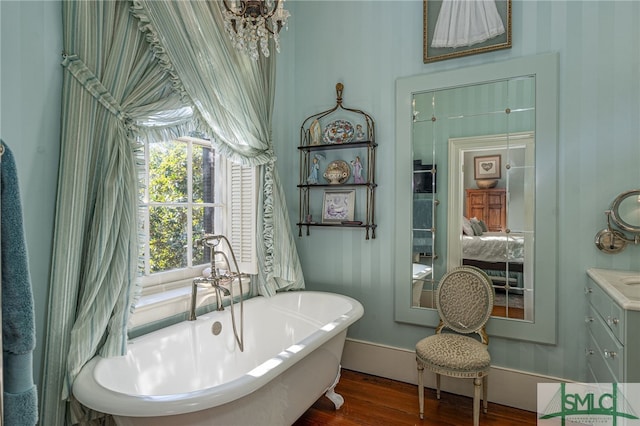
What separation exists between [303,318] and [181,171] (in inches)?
51.8

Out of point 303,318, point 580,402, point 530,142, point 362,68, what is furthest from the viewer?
point 362,68

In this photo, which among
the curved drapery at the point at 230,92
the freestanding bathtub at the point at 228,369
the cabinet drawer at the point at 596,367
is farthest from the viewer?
the curved drapery at the point at 230,92

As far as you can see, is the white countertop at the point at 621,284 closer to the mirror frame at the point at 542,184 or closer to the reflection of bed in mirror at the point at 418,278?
the mirror frame at the point at 542,184

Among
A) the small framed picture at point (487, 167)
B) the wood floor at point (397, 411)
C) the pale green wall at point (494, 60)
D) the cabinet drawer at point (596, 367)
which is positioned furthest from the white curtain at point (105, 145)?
the cabinet drawer at point (596, 367)

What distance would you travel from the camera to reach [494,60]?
241 cm

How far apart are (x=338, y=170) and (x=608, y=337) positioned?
190 centimetres

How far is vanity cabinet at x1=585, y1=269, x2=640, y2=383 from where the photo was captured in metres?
1.43

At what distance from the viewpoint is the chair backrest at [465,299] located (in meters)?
2.33

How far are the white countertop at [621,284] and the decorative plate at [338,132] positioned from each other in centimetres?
178

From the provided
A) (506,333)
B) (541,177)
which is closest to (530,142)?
(541,177)

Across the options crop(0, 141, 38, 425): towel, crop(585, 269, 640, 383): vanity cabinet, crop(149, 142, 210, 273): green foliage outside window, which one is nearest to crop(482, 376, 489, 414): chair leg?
crop(585, 269, 640, 383): vanity cabinet

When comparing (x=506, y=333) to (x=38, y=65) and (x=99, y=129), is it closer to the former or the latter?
(x=99, y=129)

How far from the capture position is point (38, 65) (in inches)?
60.0

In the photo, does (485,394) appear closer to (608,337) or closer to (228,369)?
(608,337)
